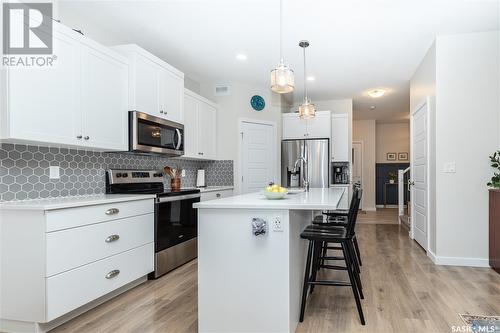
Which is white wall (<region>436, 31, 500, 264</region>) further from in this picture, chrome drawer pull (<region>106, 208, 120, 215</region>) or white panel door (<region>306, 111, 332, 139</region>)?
chrome drawer pull (<region>106, 208, 120, 215</region>)

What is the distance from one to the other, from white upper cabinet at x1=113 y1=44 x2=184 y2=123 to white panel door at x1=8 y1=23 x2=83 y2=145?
2.16 feet

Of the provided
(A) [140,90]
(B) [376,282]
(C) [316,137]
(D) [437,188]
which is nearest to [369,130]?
(C) [316,137]

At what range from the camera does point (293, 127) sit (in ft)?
21.1

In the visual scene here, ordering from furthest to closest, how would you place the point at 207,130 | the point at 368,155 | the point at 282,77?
the point at 368,155 → the point at 207,130 → the point at 282,77

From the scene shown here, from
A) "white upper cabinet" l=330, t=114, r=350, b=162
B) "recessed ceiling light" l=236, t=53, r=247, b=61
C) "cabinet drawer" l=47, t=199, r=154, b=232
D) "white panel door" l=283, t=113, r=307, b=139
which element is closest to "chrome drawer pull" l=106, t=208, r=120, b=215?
"cabinet drawer" l=47, t=199, r=154, b=232

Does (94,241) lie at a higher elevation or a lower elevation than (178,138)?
lower

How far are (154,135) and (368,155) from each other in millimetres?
7321

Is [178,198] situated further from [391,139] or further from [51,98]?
[391,139]

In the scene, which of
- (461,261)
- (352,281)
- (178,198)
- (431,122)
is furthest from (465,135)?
(178,198)

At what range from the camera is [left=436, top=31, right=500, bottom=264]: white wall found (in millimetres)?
3650

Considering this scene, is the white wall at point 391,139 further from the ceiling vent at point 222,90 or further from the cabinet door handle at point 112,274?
the cabinet door handle at point 112,274

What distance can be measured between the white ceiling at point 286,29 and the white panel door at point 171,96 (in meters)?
0.41

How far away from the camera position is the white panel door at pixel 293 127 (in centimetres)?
639

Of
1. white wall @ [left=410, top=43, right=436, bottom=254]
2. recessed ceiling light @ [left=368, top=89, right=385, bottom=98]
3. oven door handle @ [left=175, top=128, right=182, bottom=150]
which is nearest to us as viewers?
white wall @ [left=410, top=43, right=436, bottom=254]
